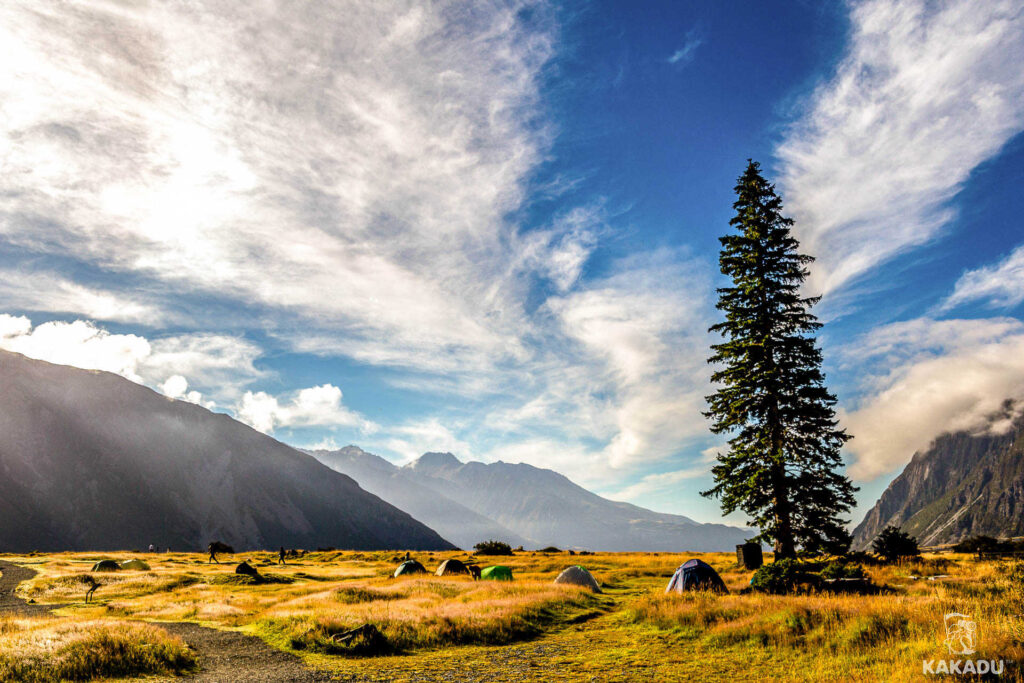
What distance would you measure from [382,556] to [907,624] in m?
67.3

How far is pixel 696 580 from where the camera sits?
21.8 meters

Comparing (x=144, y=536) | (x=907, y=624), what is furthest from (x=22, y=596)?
(x=144, y=536)

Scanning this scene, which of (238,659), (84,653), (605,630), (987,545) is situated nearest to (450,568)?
(605,630)

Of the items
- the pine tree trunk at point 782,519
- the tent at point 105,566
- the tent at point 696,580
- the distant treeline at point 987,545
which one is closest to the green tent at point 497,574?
the tent at point 696,580

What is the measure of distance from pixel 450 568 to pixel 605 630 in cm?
2330

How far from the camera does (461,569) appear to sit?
38.8 m

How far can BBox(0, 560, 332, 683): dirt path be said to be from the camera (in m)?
12.9

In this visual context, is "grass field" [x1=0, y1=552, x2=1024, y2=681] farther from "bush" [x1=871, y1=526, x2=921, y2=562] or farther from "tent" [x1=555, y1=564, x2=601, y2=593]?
"bush" [x1=871, y1=526, x2=921, y2=562]

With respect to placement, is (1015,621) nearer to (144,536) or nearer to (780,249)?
(780,249)

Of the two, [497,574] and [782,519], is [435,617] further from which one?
[497,574]

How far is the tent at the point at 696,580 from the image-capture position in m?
21.5

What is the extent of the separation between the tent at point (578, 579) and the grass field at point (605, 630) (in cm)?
237

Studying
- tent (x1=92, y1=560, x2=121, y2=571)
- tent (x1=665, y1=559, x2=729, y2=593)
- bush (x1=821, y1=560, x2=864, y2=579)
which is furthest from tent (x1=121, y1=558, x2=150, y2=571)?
bush (x1=821, y1=560, x2=864, y2=579)

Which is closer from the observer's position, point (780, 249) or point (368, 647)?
point (368, 647)
